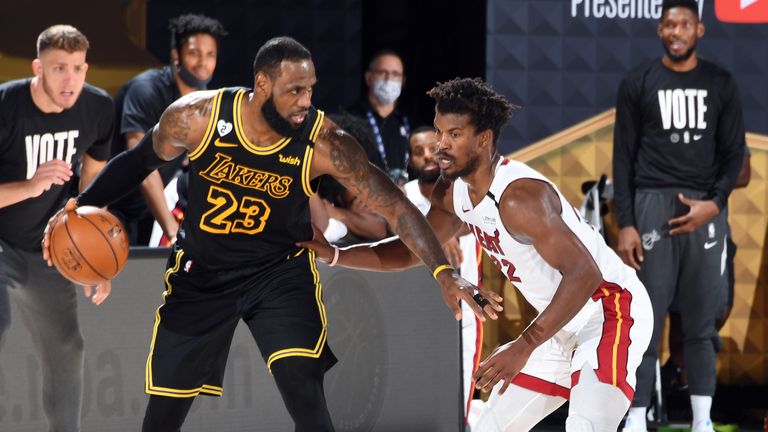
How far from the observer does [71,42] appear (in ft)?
19.1

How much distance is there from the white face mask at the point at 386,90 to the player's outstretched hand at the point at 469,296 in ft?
11.7

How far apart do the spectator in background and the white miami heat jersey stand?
2222 mm

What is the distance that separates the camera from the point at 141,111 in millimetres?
7203

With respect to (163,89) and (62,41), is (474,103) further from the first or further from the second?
(163,89)

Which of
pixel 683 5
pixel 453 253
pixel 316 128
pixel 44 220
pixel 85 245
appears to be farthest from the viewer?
pixel 683 5

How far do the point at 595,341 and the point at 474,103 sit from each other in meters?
1.02

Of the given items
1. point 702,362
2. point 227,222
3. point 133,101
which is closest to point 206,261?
point 227,222

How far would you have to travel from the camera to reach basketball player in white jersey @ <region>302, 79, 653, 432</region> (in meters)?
4.53

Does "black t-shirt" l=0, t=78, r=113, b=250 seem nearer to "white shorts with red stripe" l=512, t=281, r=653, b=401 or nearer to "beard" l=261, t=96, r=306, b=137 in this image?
"beard" l=261, t=96, r=306, b=137

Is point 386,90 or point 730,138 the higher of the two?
point 386,90

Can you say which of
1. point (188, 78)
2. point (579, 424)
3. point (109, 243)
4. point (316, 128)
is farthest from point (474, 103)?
point (188, 78)

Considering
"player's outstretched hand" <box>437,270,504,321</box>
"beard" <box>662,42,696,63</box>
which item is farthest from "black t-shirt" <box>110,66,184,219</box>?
"player's outstretched hand" <box>437,270,504,321</box>

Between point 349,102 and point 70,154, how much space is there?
330 centimetres

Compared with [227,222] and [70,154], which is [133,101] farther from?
[227,222]
